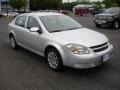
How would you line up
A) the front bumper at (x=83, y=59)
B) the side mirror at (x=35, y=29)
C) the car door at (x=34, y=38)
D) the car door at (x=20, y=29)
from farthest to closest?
the car door at (x=20, y=29), the car door at (x=34, y=38), the side mirror at (x=35, y=29), the front bumper at (x=83, y=59)

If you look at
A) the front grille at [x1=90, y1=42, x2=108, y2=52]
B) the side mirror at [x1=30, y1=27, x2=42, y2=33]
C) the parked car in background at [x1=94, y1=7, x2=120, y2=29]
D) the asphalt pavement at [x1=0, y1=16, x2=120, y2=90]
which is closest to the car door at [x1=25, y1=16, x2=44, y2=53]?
the side mirror at [x1=30, y1=27, x2=42, y2=33]

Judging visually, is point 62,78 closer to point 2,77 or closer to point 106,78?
point 106,78

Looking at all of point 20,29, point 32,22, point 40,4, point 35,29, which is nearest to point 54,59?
point 35,29

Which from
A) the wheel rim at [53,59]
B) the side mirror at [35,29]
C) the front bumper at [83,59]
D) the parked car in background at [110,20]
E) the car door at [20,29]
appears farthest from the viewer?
the parked car in background at [110,20]

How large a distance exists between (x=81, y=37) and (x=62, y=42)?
0.55 m

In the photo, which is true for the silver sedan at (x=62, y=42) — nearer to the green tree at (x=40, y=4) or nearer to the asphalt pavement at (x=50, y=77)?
the asphalt pavement at (x=50, y=77)

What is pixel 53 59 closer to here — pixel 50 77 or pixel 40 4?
pixel 50 77

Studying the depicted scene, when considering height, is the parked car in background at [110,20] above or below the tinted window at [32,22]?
below

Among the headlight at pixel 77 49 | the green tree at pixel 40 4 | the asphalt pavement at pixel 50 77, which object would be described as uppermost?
the green tree at pixel 40 4

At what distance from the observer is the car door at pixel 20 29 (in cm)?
711

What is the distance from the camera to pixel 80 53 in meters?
5.03

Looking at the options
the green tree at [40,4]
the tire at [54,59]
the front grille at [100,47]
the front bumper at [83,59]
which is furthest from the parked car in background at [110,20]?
the green tree at [40,4]

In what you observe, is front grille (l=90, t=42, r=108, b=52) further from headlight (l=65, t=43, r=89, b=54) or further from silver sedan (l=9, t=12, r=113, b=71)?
headlight (l=65, t=43, r=89, b=54)

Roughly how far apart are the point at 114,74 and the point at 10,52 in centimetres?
413
